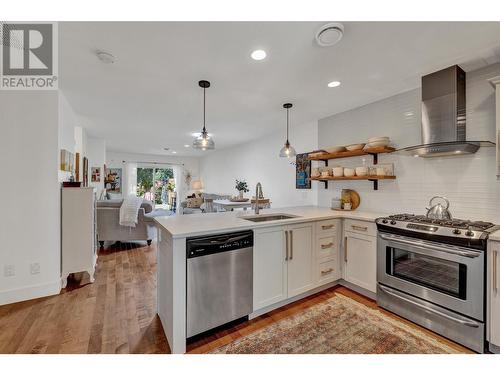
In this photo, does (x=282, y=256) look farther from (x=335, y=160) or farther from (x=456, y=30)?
(x=456, y=30)

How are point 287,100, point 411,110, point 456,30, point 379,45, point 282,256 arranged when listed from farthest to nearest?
point 287,100
point 411,110
point 282,256
point 379,45
point 456,30

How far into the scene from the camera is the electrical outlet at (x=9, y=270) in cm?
233

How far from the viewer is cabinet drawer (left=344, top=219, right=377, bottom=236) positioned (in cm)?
238

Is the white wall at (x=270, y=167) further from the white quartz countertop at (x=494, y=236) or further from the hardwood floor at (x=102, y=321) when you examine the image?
the white quartz countertop at (x=494, y=236)

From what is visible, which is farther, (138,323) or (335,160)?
(335,160)

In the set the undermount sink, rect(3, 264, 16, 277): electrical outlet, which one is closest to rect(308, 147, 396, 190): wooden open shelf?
the undermount sink

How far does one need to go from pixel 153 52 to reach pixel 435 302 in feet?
10.6

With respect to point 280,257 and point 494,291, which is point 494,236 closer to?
point 494,291

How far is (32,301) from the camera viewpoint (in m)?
2.35

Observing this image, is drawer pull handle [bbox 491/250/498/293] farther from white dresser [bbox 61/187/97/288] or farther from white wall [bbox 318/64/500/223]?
white dresser [bbox 61/187/97/288]

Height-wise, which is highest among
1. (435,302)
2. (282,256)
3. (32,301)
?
(282,256)

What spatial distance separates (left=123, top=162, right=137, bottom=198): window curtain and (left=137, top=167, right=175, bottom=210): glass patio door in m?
0.23

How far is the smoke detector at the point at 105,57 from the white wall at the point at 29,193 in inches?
40.8

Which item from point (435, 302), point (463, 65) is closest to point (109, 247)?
point (435, 302)
